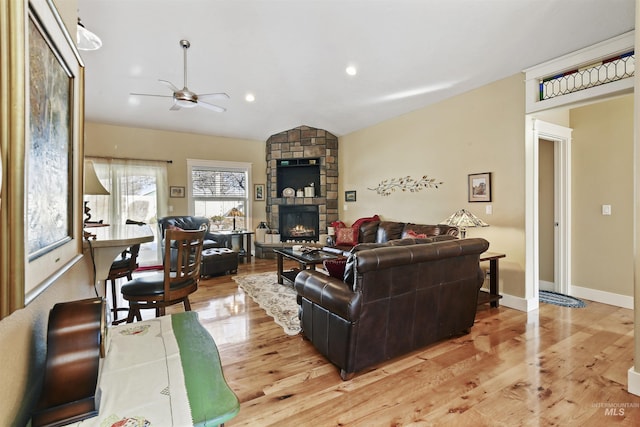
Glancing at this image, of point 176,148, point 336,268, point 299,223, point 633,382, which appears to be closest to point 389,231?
point 299,223

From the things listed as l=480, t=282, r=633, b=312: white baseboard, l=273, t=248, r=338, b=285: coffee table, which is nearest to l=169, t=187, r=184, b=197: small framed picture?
l=273, t=248, r=338, b=285: coffee table

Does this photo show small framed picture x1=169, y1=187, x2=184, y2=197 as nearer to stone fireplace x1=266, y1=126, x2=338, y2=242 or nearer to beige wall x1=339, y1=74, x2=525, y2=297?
stone fireplace x1=266, y1=126, x2=338, y2=242

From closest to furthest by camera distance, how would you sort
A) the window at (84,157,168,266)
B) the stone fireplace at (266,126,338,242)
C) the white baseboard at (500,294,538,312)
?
the white baseboard at (500,294,538,312) → the window at (84,157,168,266) → the stone fireplace at (266,126,338,242)

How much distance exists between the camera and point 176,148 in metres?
6.04

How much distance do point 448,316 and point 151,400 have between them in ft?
7.94

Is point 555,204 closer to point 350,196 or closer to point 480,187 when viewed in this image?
point 480,187

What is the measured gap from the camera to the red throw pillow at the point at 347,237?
18.0ft

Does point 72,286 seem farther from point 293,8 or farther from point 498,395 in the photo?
point 293,8

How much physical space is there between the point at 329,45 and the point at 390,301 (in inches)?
115

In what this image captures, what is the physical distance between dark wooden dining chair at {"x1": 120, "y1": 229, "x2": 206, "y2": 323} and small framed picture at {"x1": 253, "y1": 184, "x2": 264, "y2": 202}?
14.9 ft

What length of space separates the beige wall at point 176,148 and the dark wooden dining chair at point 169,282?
163 inches

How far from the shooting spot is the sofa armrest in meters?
1.98

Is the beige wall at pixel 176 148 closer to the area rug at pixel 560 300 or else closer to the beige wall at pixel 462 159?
the beige wall at pixel 462 159

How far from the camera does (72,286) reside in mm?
1153
